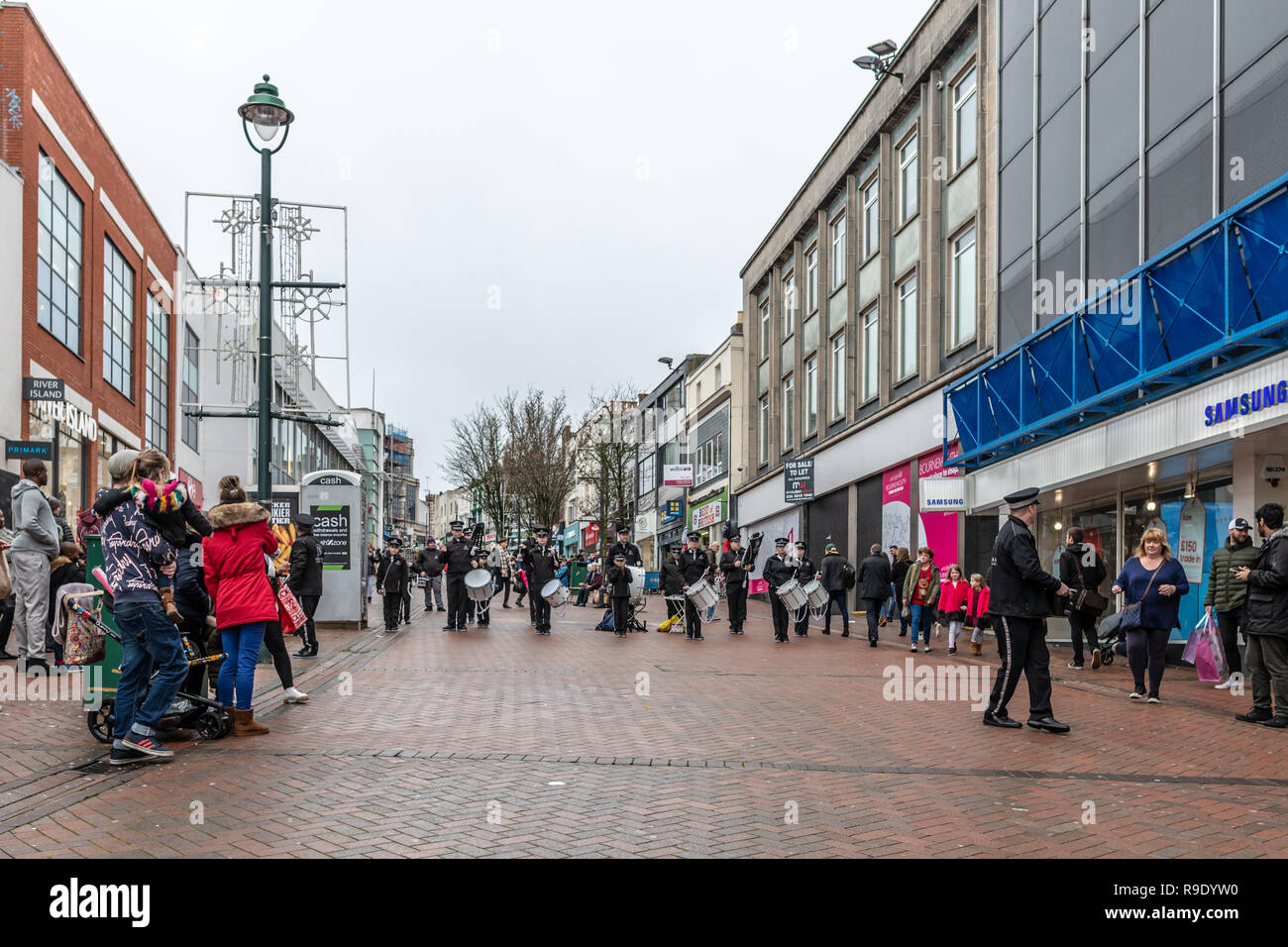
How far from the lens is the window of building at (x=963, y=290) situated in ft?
76.4

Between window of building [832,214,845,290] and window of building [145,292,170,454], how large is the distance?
19299 mm

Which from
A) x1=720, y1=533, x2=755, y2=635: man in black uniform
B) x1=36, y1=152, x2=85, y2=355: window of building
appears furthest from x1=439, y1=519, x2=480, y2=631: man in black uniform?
x1=36, y1=152, x2=85, y2=355: window of building

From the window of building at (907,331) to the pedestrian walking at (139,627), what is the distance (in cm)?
2154

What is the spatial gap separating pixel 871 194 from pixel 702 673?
20.4 m

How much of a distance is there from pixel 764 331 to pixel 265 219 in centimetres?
3097

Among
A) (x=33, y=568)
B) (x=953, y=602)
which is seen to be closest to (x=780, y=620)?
(x=953, y=602)

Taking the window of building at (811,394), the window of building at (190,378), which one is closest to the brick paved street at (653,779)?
the window of building at (811,394)

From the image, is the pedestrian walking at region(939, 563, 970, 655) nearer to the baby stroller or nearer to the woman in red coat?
the woman in red coat

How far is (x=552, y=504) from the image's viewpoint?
164 ft

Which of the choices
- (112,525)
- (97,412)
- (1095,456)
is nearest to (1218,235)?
(1095,456)

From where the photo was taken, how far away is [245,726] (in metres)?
7.59

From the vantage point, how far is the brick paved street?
501 centimetres

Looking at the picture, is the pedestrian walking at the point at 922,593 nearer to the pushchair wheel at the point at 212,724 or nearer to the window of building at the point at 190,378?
the pushchair wheel at the point at 212,724

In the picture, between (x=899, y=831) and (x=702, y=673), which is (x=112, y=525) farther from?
(x=702, y=673)
